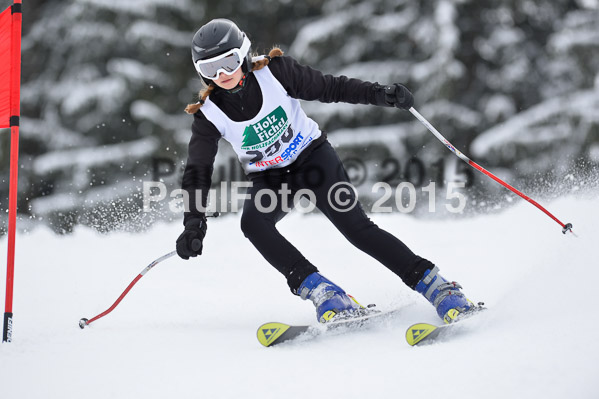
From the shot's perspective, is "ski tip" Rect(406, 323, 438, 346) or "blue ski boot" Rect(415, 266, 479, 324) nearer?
"ski tip" Rect(406, 323, 438, 346)

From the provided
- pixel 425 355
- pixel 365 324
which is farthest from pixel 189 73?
pixel 425 355

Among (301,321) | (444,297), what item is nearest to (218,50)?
(301,321)

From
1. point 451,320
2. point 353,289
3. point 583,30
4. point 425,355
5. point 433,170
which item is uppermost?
point 583,30

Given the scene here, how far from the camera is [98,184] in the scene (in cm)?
854

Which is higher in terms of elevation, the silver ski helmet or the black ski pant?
the silver ski helmet

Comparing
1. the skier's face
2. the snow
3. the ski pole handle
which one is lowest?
the ski pole handle

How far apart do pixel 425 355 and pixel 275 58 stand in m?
1.78

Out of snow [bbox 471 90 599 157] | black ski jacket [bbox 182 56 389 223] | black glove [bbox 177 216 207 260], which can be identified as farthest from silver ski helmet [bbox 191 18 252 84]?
snow [bbox 471 90 599 157]

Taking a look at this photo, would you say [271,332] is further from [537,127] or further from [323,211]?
[537,127]

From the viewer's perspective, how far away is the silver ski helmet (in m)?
2.74

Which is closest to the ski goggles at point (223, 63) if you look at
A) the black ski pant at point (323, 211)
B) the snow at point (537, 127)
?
the black ski pant at point (323, 211)

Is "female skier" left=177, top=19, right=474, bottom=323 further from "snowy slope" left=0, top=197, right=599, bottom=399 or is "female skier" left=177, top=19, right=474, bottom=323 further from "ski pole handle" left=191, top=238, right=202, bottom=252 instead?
"snowy slope" left=0, top=197, right=599, bottom=399

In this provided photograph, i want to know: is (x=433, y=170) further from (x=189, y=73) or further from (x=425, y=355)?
(x=425, y=355)

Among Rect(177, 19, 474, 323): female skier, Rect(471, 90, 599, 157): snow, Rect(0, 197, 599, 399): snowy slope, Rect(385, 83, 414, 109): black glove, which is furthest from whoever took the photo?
Rect(471, 90, 599, 157): snow
